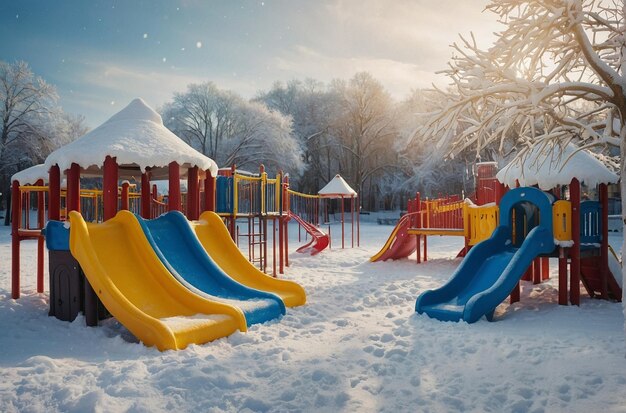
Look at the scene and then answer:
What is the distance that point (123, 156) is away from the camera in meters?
7.93

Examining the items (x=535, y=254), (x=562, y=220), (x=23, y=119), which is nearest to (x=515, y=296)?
(x=535, y=254)

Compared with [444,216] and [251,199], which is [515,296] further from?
[251,199]

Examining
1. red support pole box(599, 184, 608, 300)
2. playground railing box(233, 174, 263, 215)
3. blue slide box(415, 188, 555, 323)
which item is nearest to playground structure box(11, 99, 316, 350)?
playground railing box(233, 174, 263, 215)

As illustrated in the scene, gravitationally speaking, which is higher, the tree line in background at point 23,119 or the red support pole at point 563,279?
the tree line in background at point 23,119

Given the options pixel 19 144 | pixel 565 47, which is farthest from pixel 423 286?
pixel 19 144

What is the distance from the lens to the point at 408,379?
4.67 meters

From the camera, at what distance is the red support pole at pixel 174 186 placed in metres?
8.71

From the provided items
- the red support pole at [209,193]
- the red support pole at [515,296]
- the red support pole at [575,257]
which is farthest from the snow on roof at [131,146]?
the red support pole at [575,257]

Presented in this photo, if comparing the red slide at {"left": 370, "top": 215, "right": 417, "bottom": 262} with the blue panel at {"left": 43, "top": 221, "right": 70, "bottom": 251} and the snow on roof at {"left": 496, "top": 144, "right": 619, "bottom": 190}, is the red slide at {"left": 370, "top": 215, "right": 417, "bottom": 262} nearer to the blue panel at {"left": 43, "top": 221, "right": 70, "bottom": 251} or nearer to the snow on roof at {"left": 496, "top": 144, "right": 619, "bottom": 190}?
the snow on roof at {"left": 496, "top": 144, "right": 619, "bottom": 190}

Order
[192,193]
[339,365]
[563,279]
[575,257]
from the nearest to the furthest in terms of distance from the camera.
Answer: [339,365], [563,279], [575,257], [192,193]

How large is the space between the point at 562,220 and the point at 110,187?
7891mm

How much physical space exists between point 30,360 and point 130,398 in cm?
166

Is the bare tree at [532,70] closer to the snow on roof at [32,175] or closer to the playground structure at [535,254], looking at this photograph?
the playground structure at [535,254]

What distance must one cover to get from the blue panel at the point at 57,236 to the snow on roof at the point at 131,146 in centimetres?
116
